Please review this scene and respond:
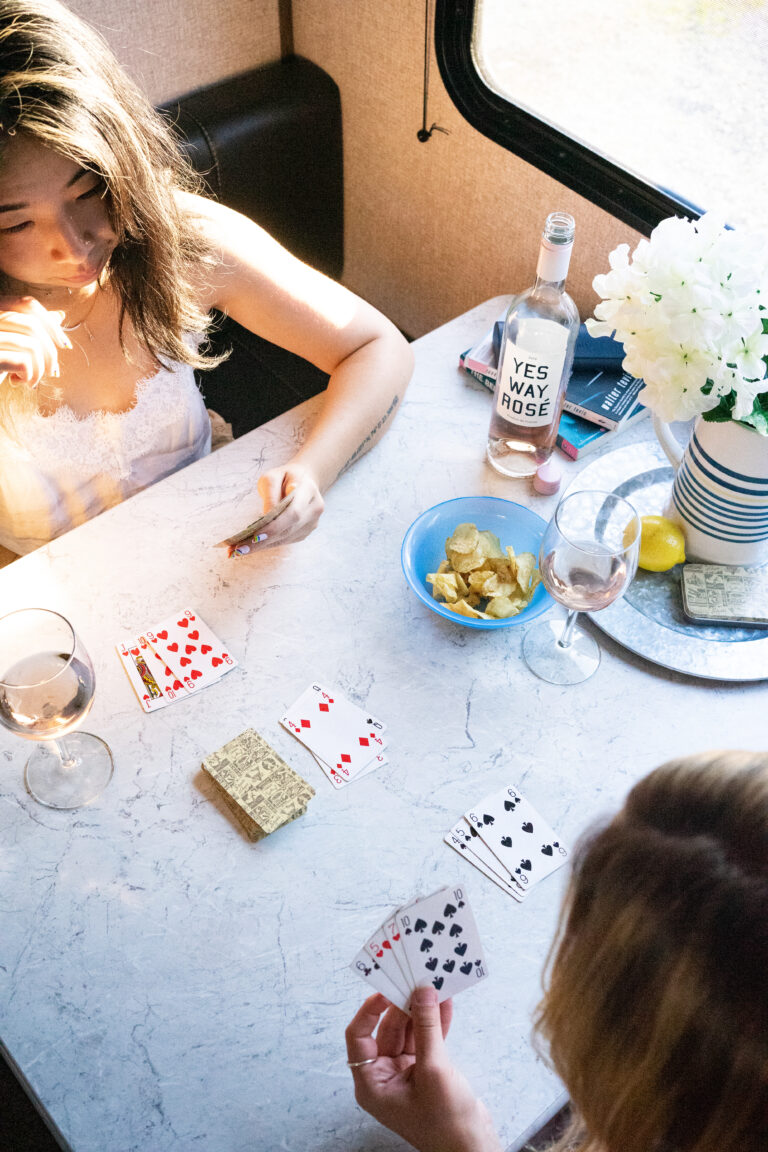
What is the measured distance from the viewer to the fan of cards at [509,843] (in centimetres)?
101

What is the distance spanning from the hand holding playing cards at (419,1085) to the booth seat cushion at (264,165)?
1.53 metres

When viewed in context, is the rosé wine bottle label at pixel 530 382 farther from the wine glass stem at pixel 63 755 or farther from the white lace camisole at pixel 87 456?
the wine glass stem at pixel 63 755

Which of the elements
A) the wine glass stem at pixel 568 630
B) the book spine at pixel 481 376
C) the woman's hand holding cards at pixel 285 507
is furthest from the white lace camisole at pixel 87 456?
the wine glass stem at pixel 568 630

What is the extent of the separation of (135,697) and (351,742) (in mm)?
305

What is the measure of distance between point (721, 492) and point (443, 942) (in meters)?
0.72

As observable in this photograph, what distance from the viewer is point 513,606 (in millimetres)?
1230

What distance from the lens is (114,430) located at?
1601mm

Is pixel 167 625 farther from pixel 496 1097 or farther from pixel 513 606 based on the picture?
pixel 496 1097

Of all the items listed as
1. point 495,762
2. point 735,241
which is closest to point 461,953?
point 495,762

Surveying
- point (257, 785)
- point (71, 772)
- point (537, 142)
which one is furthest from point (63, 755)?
point (537, 142)

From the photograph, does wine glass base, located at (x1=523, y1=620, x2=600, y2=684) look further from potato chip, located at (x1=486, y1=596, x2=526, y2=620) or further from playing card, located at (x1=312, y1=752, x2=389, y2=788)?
playing card, located at (x1=312, y1=752, x2=389, y2=788)

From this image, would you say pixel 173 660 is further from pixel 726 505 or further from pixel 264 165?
pixel 264 165

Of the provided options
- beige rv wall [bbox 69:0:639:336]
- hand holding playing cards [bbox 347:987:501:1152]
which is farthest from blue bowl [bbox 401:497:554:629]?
beige rv wall [bbox 69:0:639:336]

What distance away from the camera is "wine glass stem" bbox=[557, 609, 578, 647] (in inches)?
47.1
